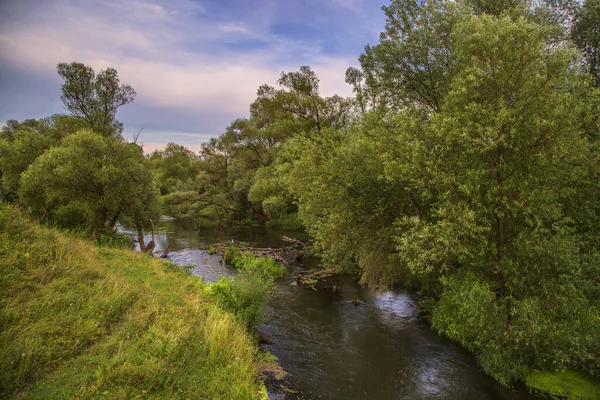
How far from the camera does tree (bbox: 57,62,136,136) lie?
28.8 meters

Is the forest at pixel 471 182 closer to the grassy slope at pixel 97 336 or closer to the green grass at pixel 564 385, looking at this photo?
the green grass at pixel 564 385

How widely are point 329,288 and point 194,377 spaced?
1454 cm

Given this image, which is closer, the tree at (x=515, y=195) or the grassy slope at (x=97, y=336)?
the grassy slope at (x=97, y=336)

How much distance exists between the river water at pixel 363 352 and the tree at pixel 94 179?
14.0 meters

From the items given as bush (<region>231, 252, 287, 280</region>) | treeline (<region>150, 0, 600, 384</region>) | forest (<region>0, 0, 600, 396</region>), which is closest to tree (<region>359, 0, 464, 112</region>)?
forest (<region>0, 0, 600, 396</region>)

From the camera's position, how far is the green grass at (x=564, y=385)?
34.2 ft

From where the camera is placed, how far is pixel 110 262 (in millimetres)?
16297

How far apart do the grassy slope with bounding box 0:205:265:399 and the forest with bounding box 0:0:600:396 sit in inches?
306

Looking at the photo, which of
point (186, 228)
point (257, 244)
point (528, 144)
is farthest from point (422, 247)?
point (186, 228)

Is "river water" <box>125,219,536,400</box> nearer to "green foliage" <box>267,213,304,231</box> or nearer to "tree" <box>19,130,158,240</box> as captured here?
"tree" <box>19,130,158,240</box>

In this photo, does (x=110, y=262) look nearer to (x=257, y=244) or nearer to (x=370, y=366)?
(x=370, y=366)

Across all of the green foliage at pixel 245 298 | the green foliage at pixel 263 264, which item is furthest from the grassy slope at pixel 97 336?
the green foliage at pixel 263 264

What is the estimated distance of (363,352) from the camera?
1392 centimetres

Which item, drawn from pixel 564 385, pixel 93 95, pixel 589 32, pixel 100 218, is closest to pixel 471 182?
pixel 564 385
